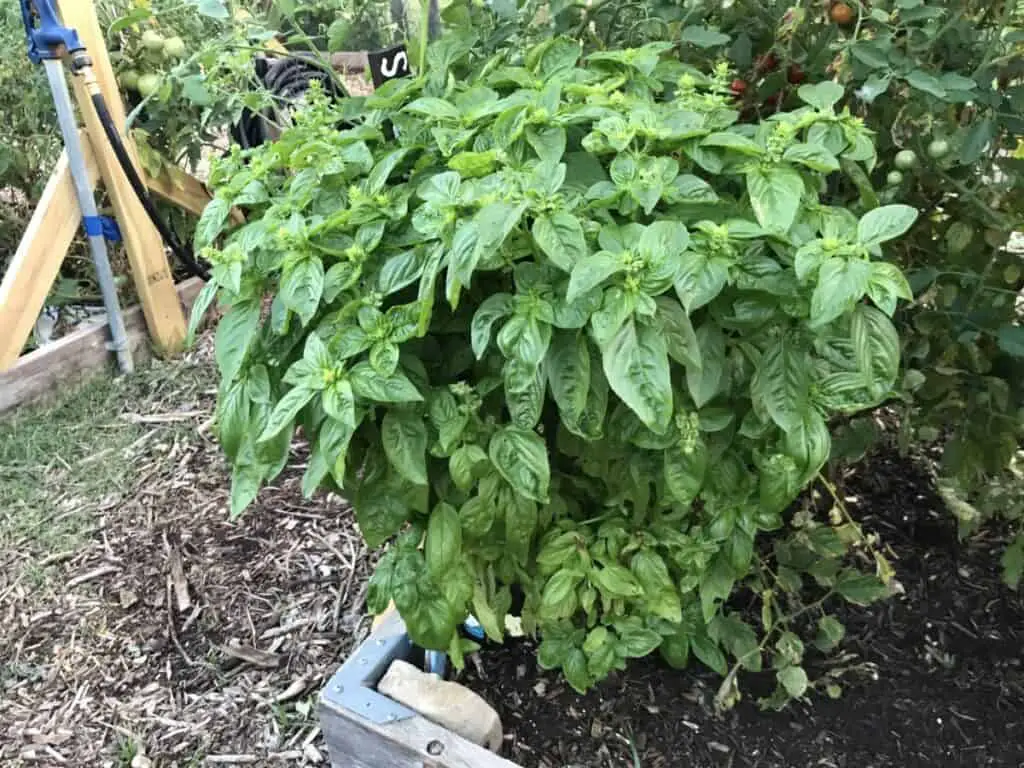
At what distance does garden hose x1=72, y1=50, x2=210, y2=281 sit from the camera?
323 centimetres

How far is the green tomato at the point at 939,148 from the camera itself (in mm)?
1675

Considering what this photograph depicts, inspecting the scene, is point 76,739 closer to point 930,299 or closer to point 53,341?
point 53,341

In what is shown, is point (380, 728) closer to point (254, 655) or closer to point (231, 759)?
point (231, 759)

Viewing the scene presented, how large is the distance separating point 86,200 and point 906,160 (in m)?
2.88

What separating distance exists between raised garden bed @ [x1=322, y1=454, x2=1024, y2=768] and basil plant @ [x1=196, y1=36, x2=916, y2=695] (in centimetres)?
25

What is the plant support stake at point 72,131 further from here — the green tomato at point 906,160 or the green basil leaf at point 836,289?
the green basil leaf at point 836,289

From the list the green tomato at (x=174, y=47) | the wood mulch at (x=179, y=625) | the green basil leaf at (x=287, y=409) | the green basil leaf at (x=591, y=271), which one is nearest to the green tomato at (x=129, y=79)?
the green tomato at (x=174, y=47)

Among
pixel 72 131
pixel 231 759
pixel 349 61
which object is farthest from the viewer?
pixel 349 61

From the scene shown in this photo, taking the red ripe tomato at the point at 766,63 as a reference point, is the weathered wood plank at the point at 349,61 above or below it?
below


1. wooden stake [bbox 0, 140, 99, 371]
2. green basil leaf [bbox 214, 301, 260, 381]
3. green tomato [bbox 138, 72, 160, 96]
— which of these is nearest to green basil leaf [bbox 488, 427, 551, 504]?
green basil leaf [bbox 214, 301, 260, 381]

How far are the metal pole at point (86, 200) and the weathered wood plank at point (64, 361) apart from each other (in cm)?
6

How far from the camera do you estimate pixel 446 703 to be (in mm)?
1763

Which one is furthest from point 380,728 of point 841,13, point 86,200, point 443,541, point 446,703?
point 86,200

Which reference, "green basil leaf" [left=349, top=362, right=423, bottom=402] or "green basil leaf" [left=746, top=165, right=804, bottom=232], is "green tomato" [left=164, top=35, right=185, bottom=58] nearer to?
"green basil leaf" [left=349, top=362, right=423, bottom=402]
